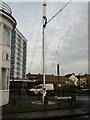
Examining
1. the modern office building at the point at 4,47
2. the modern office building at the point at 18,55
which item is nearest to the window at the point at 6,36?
the modern office building at the point at 4,47

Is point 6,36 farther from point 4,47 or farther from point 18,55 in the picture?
point 18,55

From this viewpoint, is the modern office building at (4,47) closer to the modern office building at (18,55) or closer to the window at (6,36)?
the window at (6,36)

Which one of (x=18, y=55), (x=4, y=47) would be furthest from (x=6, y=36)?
(x=18, y=55)

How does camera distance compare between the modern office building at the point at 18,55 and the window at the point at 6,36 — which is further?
the modern office building at the point at 18,55

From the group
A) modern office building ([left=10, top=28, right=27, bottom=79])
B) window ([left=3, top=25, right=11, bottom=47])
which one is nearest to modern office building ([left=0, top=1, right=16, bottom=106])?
window ([left=3, top=25, right=11, bottom=47])

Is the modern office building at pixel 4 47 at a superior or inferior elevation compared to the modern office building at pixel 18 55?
inferior

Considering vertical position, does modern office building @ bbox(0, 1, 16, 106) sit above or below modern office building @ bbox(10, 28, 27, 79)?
below

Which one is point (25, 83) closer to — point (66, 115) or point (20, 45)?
point (66, 115)

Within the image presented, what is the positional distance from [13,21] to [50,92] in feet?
69.1

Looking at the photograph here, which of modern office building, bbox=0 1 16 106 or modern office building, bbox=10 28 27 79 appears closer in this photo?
modern office building, bbox=0 1 16 106

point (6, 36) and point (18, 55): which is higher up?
point (18, 55)

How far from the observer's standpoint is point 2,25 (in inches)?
738

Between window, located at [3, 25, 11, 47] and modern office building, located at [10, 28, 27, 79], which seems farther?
modern office building, located at [10, 28, 27, 79]

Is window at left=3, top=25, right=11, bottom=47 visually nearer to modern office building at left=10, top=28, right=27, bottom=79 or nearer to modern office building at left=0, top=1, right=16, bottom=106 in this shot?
modern office building at left=0, top=1, right=16, bottom=106
